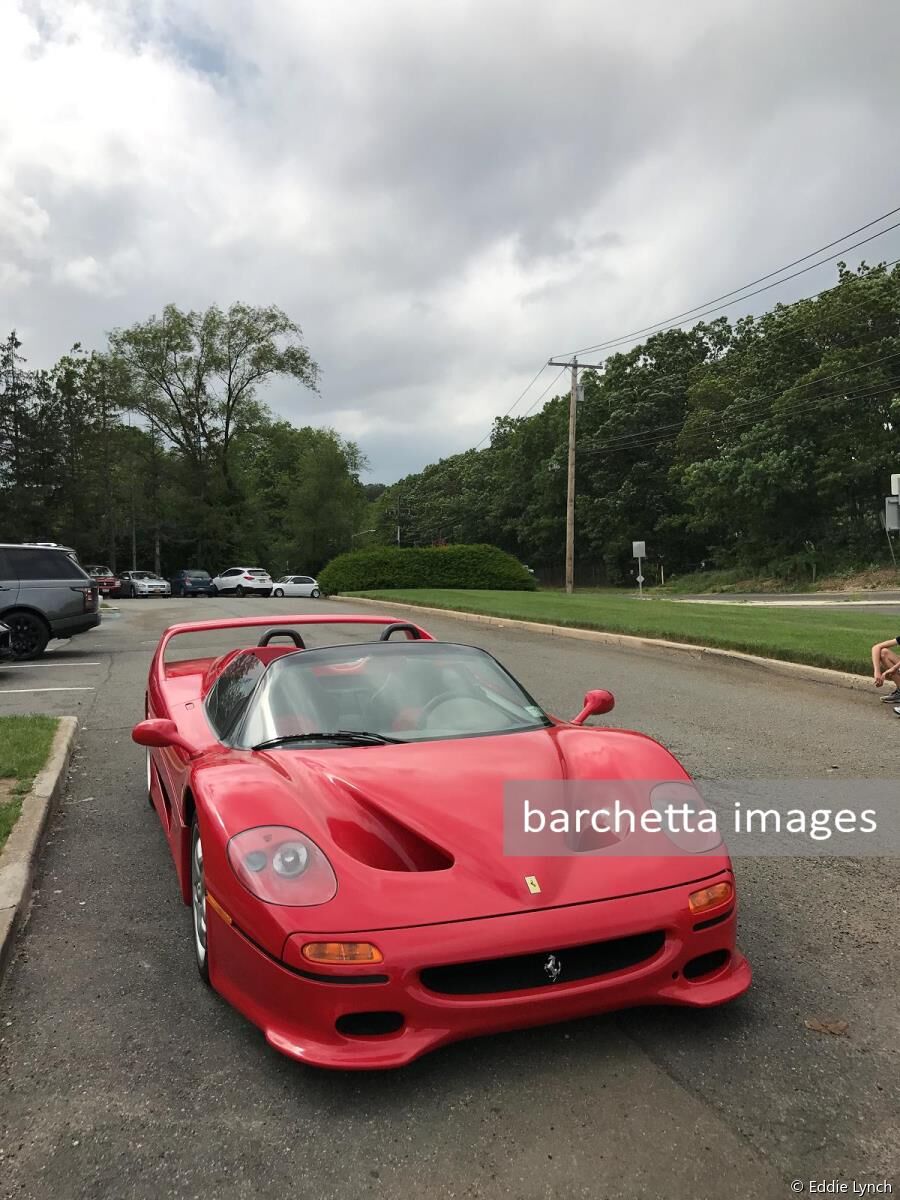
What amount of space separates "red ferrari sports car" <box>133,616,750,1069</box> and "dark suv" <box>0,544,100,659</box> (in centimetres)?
1143

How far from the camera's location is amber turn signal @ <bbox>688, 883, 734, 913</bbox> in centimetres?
255

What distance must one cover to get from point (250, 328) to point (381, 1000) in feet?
191

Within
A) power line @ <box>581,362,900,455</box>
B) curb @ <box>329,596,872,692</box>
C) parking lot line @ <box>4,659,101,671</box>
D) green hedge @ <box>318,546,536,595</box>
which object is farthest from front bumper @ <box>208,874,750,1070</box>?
power line @ <box>581,362,900,455</box>

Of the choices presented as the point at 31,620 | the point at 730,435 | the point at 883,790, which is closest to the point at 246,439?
the point at 730,435

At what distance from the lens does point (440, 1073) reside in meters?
2.40

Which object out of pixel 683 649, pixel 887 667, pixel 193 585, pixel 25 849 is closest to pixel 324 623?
pixel 25 849

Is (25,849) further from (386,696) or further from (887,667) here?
(887,667)

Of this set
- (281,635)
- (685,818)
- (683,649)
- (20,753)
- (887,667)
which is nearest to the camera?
(685,818)

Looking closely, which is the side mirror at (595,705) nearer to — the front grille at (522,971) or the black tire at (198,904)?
the front grille at (522,971)

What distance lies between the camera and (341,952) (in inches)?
89.8

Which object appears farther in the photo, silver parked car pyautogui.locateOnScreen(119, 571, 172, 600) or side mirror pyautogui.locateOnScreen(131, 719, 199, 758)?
silver parked car pyautogui.locateOnScreen(119, 571, 172, 600)

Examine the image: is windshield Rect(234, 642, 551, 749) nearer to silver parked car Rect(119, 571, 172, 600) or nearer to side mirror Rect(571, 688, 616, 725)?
side mirror Rect(571, 688, 616, 725)

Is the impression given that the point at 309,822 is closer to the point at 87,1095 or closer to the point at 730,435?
the point at 87,1095

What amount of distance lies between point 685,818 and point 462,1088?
3.79ft
